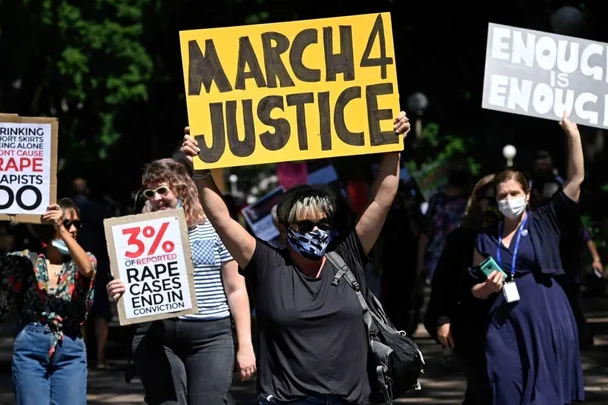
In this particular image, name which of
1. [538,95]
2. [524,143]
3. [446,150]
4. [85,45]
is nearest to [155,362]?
[538,95]

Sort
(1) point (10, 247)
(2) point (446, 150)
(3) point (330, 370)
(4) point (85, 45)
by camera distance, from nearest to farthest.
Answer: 1. (3) point (330, 370)
2. (1) point (10, 247)
3. (2) point (446, 150)
4. (4) point (85, 45)

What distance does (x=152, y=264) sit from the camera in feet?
24.8

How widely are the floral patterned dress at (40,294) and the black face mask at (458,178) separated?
6.35 meters

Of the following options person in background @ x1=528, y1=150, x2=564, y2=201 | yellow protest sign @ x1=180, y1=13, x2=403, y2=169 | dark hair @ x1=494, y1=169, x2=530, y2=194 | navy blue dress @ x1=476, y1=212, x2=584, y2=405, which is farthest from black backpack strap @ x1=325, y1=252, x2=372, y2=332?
person in background @ x1=528, y1=150, x2=564, y2=201

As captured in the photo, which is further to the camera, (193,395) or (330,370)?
(193,395)

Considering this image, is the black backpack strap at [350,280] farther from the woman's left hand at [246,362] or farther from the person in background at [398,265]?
the person in background at [398,265]

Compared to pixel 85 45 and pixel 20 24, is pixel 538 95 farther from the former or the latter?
pixel 85 45

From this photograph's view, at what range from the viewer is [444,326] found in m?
8.15

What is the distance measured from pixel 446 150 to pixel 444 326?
2796cm

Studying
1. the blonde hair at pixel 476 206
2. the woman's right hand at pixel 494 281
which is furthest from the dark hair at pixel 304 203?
the blonde hair at pixel 476 206

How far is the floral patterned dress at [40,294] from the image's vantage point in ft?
25.4


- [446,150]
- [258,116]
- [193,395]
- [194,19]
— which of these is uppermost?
[194,19]

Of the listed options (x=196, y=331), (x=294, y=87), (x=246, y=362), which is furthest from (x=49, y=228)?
(x=294, y=87)

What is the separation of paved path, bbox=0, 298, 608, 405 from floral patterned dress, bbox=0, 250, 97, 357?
4.36 m
